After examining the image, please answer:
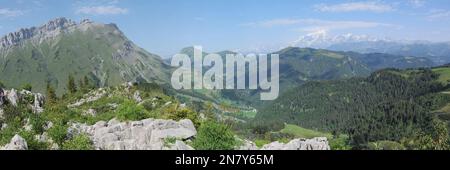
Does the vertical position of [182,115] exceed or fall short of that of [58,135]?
it falls short

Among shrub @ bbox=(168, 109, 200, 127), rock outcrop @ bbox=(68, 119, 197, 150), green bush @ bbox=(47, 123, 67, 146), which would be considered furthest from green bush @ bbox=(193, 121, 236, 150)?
shrub @ bbox=(168, 109, 200, 127)

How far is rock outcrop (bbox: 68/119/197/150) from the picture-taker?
7451 centimetres

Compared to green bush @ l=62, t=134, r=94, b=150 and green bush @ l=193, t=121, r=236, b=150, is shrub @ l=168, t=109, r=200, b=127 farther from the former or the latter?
green bush @ l=62, t=134, r=94, b=150

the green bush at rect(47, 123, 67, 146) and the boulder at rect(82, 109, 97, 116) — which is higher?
the green bush at rect(47, 123, 67, 146)

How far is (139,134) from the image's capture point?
269ft

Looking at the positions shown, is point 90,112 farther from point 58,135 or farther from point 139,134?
point 139,134

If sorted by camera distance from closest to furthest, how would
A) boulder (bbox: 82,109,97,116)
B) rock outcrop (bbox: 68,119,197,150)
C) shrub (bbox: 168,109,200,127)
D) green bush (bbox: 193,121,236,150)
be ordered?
green bush (bbox: 193,121,236,150), rock outcrop (bbox: 68,119,197,150), shrub (bbox: 168,109,200,127), boulder (bbox: 82,109,97,116)

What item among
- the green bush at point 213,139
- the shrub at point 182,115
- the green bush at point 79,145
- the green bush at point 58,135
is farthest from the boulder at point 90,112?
the green bush at point 213,139

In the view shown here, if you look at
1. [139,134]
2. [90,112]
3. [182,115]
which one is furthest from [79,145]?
[90,112]
